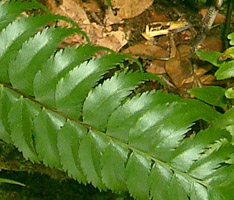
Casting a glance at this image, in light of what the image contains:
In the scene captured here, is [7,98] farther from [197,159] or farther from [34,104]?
[197,159]

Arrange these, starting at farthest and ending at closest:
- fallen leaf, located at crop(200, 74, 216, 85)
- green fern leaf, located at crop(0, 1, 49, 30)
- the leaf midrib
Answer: fallen leaf, located at crop(200, 74, 216, 85), green fern leaf, located at crop(0, 1, 49, 30), the leaf midrib

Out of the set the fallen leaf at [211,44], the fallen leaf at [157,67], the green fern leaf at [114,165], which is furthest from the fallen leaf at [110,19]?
the green fern leaf at [114,165]

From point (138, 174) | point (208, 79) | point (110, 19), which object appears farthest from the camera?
point (110, 19)

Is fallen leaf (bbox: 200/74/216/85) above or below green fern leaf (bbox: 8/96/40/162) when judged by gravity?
below

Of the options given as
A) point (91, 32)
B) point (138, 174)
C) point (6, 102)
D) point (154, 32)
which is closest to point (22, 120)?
point (6, 102)

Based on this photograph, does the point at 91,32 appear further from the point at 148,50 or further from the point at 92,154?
the point at 92,154

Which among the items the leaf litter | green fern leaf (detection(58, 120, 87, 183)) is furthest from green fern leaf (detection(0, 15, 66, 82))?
the leaf litter

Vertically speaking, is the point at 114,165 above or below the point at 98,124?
below

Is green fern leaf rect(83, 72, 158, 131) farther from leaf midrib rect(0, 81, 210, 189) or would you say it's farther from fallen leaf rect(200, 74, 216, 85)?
fallen leaf rect(200, 74, 216, 85)

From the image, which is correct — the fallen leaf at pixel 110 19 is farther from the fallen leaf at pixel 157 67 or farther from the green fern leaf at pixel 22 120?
the green fern leaf at pixel 22 120
